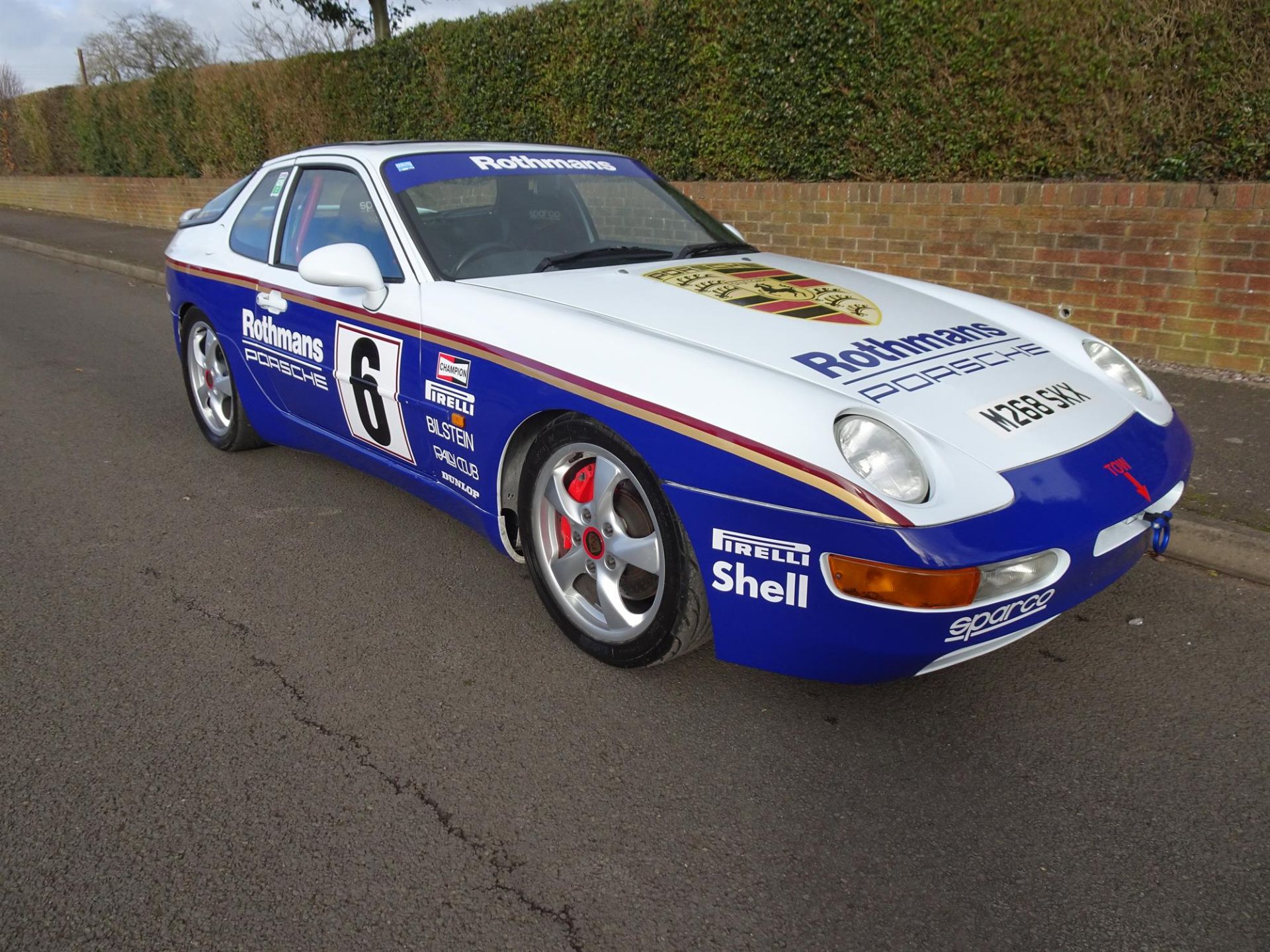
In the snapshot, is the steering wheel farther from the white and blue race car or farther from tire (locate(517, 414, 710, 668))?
tire (locate(517, 414, 710, 668))

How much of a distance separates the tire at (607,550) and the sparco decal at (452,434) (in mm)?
257

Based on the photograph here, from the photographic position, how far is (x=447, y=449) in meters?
3.26

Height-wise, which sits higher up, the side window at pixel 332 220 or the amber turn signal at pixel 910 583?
the side window at pixel 332 220

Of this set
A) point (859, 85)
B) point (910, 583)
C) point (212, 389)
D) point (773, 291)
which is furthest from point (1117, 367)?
point (859, 85)

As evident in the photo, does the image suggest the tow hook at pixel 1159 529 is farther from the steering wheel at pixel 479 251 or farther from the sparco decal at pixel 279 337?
the sparco decal at pixel 279 337

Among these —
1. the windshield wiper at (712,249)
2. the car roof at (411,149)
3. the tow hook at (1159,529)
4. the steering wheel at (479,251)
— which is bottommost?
the tow hook at (1159,529)

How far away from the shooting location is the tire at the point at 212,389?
4.82 metres

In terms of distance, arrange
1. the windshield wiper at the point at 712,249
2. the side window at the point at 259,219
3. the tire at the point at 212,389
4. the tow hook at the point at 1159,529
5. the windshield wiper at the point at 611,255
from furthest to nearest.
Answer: the tire at the point at 212,389 < the side window at the point at 259,219 < the windshield wiper at the point at 712,249 < the windshield wiper at the point at 611,255 < the tow hook at the point at 1159,529

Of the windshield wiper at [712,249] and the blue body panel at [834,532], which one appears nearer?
the blue body panel at [834,532]

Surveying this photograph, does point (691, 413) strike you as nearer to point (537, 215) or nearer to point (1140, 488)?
point (1140, 488)

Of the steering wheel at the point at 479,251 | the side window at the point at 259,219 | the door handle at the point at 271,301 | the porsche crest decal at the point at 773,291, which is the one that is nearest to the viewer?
the porsche crest decal at the point at 773,291

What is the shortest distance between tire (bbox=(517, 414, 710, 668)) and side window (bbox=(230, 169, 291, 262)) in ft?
7.04

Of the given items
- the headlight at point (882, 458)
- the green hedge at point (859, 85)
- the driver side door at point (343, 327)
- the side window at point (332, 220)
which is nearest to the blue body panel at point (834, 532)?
the headlight at point (882, 458)

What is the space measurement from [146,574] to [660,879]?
8.10ft
